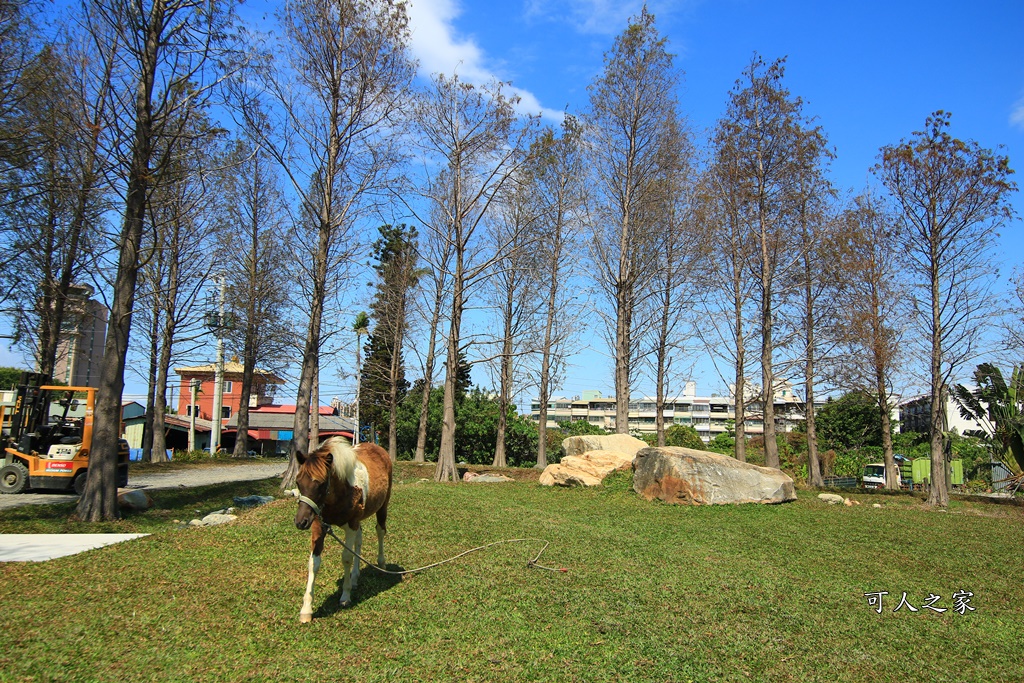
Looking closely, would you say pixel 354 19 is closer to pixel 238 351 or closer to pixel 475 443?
pixel 238 351

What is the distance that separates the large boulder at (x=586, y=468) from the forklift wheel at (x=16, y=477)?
11928 millimetres

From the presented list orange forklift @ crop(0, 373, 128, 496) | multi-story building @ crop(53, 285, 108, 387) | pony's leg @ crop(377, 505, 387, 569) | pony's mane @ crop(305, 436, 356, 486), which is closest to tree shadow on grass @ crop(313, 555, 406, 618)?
pony's leg @ crop(377, 505, 387, 569)

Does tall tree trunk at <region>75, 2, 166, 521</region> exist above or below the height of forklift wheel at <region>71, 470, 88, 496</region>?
above

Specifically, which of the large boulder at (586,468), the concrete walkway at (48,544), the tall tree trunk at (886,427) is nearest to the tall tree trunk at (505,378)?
the large boulder at (586,468)

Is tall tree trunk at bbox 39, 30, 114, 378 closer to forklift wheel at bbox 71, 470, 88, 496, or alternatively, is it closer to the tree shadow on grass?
forklift wheel at bbox 71, 470, 88, 496

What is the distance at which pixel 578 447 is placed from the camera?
21438 millimetres

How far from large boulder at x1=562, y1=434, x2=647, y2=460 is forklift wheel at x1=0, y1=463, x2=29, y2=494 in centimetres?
1345

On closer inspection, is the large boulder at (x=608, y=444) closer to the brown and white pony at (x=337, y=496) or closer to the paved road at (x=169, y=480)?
the paved road at (x=169, y=480)

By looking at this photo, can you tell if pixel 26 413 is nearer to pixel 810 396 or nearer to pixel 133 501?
pixel 133 501

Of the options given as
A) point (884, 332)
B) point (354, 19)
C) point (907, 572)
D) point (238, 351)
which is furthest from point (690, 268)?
point (238, 351)

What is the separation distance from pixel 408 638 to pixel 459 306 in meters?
13.5

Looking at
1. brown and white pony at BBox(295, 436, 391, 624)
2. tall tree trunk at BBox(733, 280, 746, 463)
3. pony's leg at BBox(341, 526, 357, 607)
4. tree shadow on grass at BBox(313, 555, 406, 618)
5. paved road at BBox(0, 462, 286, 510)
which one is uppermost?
tall tree trunk at BBox(733, 280, 746, 463)

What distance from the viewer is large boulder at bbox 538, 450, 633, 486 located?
1739cm

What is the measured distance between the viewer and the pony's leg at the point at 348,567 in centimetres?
594
